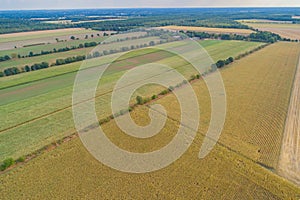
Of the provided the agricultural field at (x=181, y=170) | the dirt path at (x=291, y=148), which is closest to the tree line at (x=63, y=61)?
the agricultural field at (x=181, y=170)

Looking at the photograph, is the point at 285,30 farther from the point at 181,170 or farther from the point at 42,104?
the point at 181,170

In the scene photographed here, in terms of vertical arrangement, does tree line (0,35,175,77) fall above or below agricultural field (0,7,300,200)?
below

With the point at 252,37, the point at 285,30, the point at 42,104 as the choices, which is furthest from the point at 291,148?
the point at 285,30

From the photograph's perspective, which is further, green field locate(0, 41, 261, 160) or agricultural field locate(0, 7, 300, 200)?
green field locate(0, 41, 261, 160)

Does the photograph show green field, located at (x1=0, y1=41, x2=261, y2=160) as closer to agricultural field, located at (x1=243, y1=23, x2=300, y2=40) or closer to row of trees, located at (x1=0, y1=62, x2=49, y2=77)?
row of trees, located at (x1=0, y1=62, x2=49, y2=77)

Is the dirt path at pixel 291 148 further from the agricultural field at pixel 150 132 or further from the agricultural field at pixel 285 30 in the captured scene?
the agricultural field at pixel 285 30

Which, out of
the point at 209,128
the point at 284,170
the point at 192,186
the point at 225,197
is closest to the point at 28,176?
the point at 192,186

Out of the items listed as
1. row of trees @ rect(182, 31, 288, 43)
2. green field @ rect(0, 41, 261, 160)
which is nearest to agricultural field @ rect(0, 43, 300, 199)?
green field @ rect(0, 41, 261, 160)
